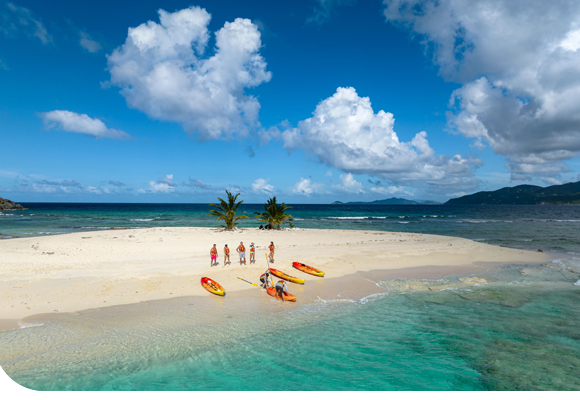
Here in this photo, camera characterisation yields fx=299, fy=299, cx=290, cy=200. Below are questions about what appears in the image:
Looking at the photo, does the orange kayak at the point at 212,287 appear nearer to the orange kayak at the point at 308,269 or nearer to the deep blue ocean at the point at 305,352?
the deep blue ocean at the point at 305,352

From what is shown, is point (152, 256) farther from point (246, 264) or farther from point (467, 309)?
point (467, 309)

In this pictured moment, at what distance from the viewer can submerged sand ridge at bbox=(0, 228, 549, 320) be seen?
43.5 ft

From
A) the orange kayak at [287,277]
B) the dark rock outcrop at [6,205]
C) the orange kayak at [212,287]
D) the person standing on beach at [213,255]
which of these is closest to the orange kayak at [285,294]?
the orange kayak at [287,277]

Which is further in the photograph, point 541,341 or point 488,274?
point 488,274

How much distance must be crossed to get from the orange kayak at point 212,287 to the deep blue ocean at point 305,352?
0.73 m

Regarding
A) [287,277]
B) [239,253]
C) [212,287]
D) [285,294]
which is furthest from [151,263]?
[285,294]

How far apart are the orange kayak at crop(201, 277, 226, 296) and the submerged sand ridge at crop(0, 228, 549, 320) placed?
272mm

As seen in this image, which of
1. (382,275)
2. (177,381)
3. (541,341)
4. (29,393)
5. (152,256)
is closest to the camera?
(29,393)

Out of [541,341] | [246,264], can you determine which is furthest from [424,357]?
[246,264]

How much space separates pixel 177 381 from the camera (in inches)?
320

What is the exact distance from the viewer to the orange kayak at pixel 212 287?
46.2 feet

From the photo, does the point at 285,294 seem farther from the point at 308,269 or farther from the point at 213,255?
the point at 213,255

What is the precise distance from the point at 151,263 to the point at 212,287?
22.3 ft

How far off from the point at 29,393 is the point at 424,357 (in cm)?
1086
